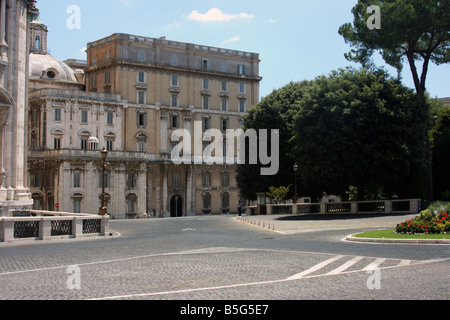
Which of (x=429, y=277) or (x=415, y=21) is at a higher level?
(x=415, y=21)

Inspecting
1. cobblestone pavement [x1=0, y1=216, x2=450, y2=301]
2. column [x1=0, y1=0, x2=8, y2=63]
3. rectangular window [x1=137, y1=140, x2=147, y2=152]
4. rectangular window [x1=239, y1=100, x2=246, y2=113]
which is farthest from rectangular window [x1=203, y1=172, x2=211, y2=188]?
cobblestone pavement [x1=0, y1=216, x2=450, y2=301]

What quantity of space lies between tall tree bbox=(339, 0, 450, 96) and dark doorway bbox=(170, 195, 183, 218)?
38.1 meters

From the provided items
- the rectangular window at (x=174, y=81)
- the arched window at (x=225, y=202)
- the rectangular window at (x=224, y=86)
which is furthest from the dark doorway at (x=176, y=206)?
the rectangular window at (x=224, y=86)

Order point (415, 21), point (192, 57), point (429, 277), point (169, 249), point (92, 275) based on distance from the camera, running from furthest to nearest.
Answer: point (192, 57) < point (415, 21) < point (169, 249) < point (92, 275) < point (429, 277)

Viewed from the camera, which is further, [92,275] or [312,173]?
[312,173]

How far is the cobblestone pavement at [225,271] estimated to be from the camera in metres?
13.3

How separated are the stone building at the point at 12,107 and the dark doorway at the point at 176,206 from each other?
47.8 m

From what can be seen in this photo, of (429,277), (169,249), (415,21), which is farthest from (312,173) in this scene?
(429,277)

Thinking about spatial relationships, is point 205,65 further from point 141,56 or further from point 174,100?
point 141,56

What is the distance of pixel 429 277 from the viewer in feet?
49.4

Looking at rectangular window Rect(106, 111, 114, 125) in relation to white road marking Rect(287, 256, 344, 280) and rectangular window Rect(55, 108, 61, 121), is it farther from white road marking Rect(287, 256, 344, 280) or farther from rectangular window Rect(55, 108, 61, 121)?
white road marking Rect(287, 256, 344, 280)

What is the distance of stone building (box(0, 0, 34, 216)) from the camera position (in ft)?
117
